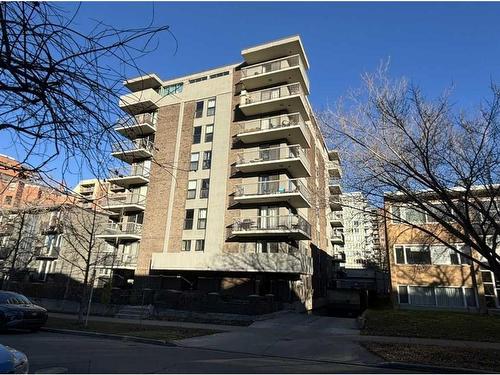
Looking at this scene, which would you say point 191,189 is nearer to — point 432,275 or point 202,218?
point 202,218

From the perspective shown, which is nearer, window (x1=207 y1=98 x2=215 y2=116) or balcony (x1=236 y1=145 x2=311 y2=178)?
balcony (x1=236 y1=145 x2=311 y2=178)

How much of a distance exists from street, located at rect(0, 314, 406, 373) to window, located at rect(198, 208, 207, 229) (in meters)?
16.4

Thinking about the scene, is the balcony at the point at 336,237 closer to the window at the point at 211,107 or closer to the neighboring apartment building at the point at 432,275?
the neighboring apartment building at the point at 432,275

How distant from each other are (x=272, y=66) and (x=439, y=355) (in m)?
27.1

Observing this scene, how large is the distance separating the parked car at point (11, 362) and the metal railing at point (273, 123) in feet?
83.0

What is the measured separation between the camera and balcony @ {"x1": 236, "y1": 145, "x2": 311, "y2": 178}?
1096 inches

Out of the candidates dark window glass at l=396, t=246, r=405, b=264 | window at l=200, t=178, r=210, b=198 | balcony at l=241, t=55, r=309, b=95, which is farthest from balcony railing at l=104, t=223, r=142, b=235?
dark window glass at l=396, t=246, r=405, b=264

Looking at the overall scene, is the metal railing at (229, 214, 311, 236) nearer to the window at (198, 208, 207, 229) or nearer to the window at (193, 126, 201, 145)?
the window at (198, 208, 207, 229)

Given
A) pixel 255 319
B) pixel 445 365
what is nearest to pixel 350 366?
pixel 445 365

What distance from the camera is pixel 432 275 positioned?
2742 cm

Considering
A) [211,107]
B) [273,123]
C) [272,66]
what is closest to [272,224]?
[273,123]

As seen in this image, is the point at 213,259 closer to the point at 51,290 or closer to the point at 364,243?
the point at 51,290

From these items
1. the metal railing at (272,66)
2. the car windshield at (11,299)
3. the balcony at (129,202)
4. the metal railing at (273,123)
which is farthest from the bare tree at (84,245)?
the metal railing at (272,66)

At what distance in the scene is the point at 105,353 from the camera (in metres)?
9.86
